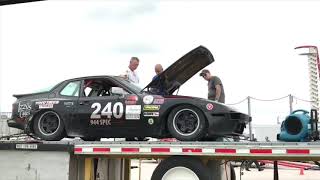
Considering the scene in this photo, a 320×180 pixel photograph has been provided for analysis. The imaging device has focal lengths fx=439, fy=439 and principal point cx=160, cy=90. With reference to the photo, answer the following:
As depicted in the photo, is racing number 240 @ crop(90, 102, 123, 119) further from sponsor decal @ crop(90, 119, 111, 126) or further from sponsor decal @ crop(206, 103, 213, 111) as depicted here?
sponsor decal @ crop(206, 103, 213, 111)

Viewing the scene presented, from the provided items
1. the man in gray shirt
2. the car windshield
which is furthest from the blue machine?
the car windshield

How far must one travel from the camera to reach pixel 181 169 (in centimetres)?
578

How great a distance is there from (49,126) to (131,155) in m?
1.68

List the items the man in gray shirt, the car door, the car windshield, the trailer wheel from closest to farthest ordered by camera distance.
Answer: the trailer wheel
the car door
the car windshield
the man in gray shirt

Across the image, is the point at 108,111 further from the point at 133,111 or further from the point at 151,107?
the point at 151,107

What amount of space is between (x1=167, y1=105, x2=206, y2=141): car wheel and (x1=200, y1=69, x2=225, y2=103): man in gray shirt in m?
1.22

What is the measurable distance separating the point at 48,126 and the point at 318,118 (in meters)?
4.09

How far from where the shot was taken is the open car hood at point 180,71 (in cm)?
658

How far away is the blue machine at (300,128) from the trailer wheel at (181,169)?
1.24 m

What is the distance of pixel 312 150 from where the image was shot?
5.27m

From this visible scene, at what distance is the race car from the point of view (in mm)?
6285

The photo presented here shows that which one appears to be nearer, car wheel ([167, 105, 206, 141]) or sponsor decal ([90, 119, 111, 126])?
car wheel ([167, 105, 206, 141])

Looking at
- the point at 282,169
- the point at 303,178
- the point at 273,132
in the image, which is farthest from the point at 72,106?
the point at 282,169

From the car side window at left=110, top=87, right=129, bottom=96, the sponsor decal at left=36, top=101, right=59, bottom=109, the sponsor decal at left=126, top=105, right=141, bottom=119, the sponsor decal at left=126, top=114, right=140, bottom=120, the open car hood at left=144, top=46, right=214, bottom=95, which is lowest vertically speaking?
the sponsor decal at left=126, top=114, right=140, bottom=120
